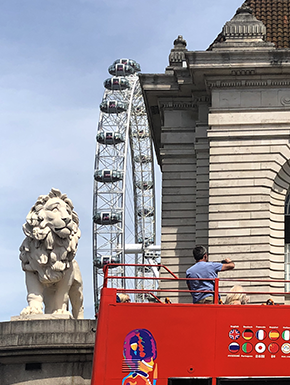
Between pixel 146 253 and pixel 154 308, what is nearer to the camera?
pixel 154 308

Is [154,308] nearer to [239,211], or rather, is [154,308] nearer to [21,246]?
[21,246]

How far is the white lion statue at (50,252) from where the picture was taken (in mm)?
19000

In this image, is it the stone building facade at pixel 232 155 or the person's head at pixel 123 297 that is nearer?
the person's head at pixel 123 297

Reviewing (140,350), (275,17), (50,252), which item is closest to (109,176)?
(275,17)

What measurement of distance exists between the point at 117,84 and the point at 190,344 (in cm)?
6323

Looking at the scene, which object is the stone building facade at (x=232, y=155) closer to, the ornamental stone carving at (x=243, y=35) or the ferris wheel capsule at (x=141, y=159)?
the ornamental stone carving at (x=243, y=35)

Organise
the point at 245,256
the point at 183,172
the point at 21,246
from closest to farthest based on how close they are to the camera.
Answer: the point at 21,246 < the point at 245,256 < the point at 183,172

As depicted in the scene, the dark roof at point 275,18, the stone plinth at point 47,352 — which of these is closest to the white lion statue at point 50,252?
the stone plinth at point 47,352

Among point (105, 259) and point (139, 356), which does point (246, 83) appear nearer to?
point (139, 356)

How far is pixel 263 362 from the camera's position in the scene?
13.6 metres

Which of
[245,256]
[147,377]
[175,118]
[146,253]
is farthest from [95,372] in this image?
[146,253]

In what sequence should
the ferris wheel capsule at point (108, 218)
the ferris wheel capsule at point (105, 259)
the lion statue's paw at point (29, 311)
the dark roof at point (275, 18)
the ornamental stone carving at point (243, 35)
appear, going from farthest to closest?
1. the ferris wheel capsule at point (108, 218)
2. the ferris wheel capsule at point (105, 259)
3. the dark roof at point (275, 18)
4. the ornamental stone carving at point (243, 35)
5. the lion statue's paw at point (29, 311)

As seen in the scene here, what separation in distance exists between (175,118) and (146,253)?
120ft

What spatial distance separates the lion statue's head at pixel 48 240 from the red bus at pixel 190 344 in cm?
514
